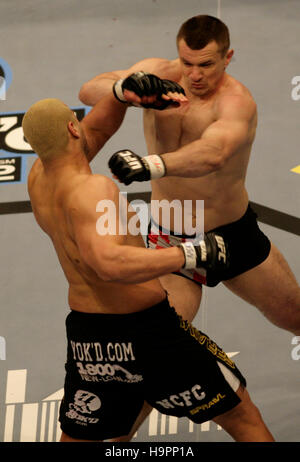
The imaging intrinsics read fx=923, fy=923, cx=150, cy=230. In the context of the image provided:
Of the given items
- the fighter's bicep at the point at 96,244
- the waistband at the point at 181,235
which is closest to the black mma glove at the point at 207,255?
the fighter's bicep at the point at 96,244

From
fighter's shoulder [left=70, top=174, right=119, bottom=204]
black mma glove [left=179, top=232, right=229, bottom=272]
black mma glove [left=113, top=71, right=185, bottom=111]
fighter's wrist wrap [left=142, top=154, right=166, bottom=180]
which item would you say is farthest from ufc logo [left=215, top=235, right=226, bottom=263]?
black mma glove [left=113, top=71, right=185, bottom=111]

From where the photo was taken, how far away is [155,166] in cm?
388

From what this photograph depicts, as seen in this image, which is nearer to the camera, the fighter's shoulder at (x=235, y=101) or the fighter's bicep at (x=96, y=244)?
the fighter's bicep at (x=96, y=244)

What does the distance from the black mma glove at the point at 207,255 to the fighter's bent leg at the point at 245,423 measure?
2.06 ft

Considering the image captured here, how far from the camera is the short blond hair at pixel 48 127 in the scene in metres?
3.76

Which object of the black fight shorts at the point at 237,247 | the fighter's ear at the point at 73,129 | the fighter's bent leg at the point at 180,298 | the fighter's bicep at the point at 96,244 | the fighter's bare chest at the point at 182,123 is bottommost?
the fighter's bent leg at the point at 180,298

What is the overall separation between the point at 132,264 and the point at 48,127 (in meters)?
0.67

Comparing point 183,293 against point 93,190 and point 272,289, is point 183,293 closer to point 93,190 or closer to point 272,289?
point 272,289

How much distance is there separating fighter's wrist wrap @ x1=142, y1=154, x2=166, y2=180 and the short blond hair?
35cm

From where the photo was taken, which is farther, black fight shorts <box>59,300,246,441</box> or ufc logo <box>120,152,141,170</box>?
black fight shorts <box>59,300,246,441</box>

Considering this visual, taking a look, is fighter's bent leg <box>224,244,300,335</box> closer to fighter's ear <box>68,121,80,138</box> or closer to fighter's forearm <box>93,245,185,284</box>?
fighter's forearm <box>93,245,185,284</box>

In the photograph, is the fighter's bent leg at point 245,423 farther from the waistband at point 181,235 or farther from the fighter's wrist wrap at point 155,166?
the fighter's wrist wrap at point 155,166

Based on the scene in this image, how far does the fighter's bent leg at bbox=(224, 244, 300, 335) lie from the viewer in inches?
180

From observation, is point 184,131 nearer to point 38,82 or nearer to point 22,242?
point 22,242
